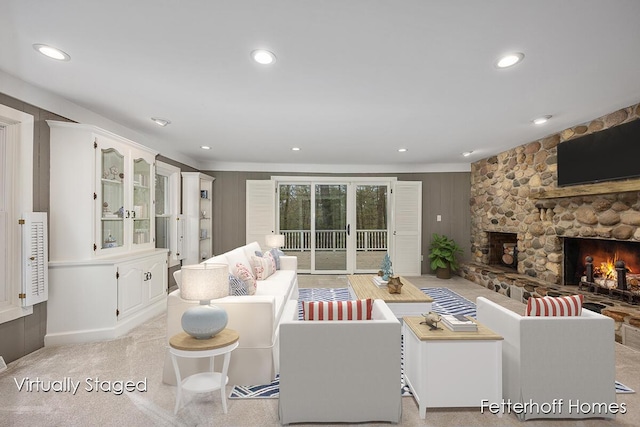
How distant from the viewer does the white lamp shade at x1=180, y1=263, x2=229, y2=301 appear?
222 centimetres

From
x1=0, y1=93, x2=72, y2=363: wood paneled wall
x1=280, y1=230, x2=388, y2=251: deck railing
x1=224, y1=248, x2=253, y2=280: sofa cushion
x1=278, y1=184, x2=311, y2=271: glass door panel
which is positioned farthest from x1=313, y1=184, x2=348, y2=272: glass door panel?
x1=0, y1=93, x2=72, y2=363: wood paneled wall

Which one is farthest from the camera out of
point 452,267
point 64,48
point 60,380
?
point 452,267

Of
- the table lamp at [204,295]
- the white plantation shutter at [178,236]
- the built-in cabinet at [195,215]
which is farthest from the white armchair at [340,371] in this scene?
the built-in cabinet at [195,215]

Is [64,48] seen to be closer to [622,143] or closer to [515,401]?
[515,401]

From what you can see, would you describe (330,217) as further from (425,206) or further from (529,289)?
(529,289)

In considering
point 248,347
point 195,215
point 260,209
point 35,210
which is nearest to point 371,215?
point 260,209

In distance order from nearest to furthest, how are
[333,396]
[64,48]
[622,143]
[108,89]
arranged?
[333,396] < [64,48] < [108,89] < [622,143]

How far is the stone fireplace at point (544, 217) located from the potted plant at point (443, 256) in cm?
31

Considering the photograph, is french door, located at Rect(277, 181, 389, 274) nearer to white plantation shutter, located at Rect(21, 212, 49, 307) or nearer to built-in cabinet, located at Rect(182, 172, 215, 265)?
built-in cabinet, located at Rect(182, 172, 215, 265)

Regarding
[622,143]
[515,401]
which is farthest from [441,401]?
[622,143]

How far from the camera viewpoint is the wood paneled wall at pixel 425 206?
690 cm

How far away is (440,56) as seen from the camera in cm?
230

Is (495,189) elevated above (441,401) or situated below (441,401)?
above

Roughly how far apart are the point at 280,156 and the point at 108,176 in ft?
10.1
